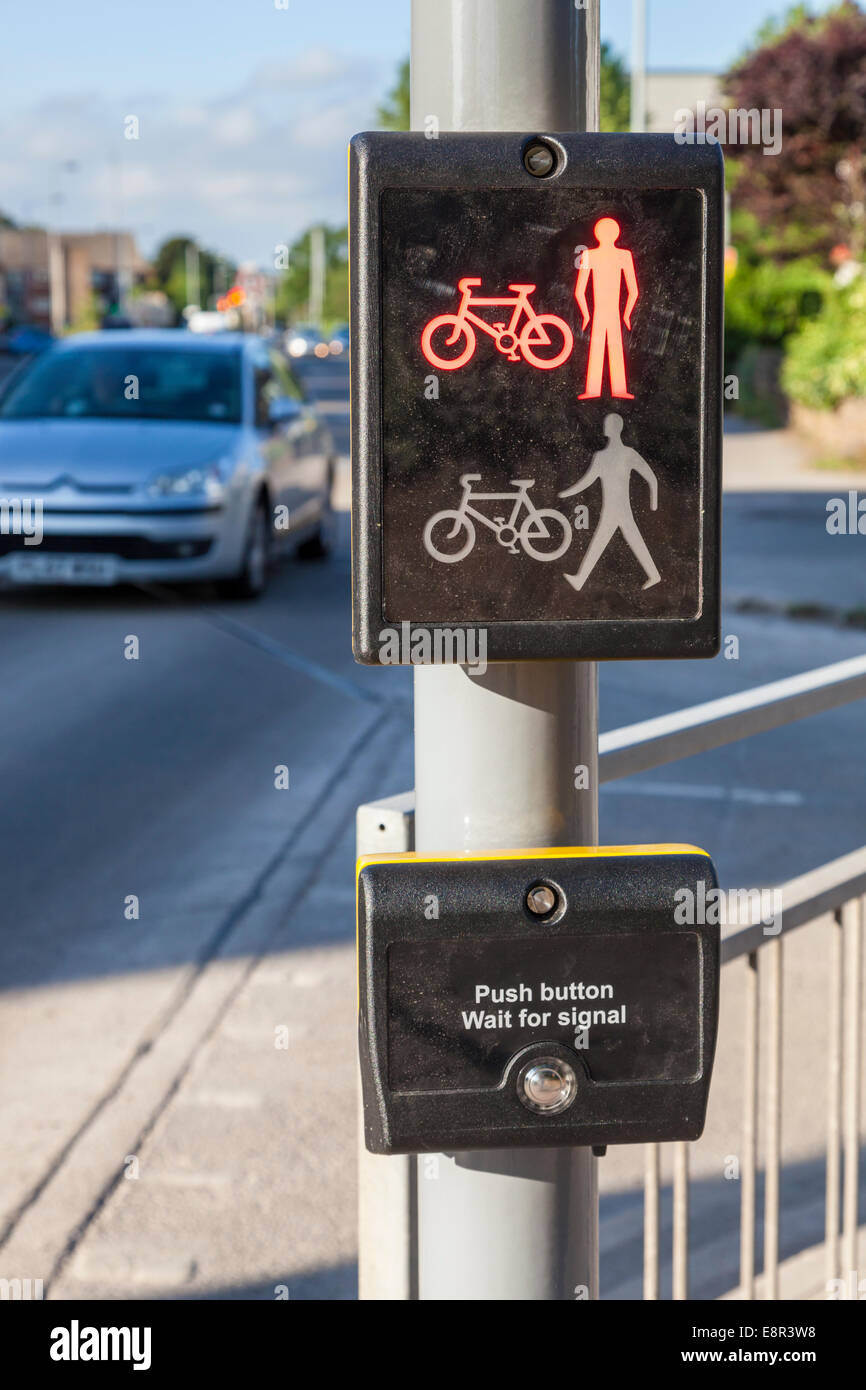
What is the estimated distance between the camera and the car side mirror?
12.2 m

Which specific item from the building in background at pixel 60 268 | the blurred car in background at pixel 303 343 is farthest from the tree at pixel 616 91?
the building in background at pixel 60 268

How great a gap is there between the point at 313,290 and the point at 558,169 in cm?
12755

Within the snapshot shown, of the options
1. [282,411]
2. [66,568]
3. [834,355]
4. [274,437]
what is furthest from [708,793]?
[834,355]

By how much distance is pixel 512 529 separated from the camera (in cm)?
126

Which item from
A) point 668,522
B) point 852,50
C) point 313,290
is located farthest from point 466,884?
point 313,290

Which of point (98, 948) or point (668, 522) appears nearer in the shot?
point (668, 522)

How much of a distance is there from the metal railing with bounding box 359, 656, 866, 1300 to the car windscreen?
9814 millimetres

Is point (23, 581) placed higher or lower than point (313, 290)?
lower

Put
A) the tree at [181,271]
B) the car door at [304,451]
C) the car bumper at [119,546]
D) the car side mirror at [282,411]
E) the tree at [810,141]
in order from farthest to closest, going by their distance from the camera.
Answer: the tree at [181,271]
the tree at [810,141]
the car door at [304,451]
the car side mirror at [282,411]
the car bumper at [119,546]

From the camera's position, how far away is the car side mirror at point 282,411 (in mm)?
12227

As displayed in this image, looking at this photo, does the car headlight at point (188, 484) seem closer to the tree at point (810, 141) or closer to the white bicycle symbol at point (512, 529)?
the white bicycle symbol at point (512, 529)

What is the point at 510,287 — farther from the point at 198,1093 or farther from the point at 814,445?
the point at 814,445

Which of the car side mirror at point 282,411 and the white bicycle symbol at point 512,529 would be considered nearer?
the white bicycle symbol at point 512,529
